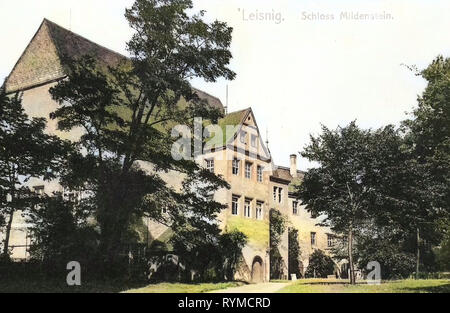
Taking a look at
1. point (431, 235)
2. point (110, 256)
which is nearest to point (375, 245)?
point (431, 235)

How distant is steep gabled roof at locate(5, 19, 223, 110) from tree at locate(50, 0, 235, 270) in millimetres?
5499

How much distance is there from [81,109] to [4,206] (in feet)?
16.3

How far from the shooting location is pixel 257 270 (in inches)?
1187

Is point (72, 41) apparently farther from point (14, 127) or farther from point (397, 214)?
point (397, 214)

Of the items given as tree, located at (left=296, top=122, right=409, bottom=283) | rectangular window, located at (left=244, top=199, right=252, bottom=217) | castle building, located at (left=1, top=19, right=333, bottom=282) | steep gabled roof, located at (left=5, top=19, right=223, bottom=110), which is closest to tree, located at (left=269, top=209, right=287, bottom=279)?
castle building, located at (left=1, top=19, right=333, bottom=282)

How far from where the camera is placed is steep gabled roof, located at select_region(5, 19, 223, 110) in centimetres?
2617

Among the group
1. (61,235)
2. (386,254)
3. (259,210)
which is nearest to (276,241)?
(259,210)

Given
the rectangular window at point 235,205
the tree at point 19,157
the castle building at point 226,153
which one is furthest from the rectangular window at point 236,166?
the tree at point 19,157

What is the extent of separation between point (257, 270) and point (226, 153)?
25.1 ft

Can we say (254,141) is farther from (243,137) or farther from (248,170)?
(248,170)

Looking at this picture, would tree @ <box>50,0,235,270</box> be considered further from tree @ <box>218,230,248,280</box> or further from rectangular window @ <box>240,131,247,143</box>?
rectangular window @ <box>240,131,247,143</box>

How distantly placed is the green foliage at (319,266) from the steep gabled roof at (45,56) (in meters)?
23.2

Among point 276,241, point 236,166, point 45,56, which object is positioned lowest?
point 276,241
